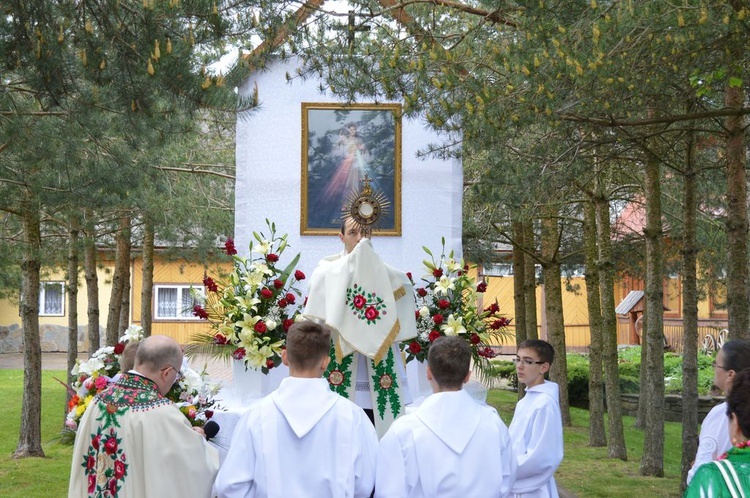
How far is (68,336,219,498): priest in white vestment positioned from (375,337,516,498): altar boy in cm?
102

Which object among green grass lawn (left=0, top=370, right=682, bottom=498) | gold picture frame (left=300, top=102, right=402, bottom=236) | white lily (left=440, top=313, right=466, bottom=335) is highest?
gold picture frame (left=300, top=102, right=402, bottom=236)

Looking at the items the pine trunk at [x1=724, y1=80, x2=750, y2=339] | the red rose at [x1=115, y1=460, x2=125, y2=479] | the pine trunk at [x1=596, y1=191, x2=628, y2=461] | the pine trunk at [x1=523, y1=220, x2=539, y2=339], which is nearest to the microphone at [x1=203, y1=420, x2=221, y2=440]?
the red rose at [x1=115, y1=460, x2=125, y2=479]

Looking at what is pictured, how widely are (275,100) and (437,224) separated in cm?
241

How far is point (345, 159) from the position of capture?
11.6 m

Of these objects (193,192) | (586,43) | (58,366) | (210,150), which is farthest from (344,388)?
(58,366)

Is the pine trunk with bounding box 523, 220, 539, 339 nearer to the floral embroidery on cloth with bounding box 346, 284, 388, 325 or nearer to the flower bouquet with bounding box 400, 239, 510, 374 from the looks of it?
the flower bouquet with bounding box 400, 239, 510, 374

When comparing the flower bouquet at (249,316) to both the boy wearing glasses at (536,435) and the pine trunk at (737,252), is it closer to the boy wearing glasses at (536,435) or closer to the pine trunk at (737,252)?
the boy wearing glasses at (536,435)

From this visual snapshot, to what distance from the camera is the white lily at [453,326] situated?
8.95 meters

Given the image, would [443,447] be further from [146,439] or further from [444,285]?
[444,285]

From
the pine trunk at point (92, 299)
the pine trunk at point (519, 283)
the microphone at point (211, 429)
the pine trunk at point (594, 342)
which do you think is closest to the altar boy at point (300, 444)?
the microphone at point (211, 429)

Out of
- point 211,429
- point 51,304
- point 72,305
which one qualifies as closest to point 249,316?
point 211,429

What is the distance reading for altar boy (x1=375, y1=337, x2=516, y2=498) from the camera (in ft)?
14.4

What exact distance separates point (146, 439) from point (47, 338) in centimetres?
3259

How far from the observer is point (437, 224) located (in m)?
11.6
